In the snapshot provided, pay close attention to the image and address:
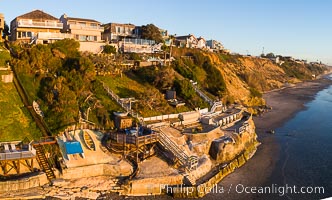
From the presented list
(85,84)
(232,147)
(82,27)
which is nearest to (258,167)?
(232,147)

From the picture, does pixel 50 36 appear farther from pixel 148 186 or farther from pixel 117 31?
pixel 148 186

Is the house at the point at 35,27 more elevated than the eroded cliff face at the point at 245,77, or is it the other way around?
the house at the point at 35,27

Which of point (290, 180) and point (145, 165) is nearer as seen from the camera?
point (145, 165)

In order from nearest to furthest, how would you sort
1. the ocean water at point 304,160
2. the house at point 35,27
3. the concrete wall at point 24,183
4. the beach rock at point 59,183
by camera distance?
1. the concrete wall at point 24,183
2. the beach rock at point 59,183
3. the ocean water at point 304,160
4. the house at point 35,27

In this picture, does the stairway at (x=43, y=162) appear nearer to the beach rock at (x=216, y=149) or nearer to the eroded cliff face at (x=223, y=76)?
the beach rock at (x=216, y=149)

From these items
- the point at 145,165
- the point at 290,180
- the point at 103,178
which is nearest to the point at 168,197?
the point at 145,165

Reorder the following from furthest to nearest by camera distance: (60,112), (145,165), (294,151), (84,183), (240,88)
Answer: (240,88), (294,151), (60,112), (145,165), (84,183)

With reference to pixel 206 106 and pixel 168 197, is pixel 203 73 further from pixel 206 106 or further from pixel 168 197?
pixel 168 197

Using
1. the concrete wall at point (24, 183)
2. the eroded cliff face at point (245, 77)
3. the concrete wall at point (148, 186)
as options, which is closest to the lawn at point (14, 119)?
the concrete wall at point (24, 183)
